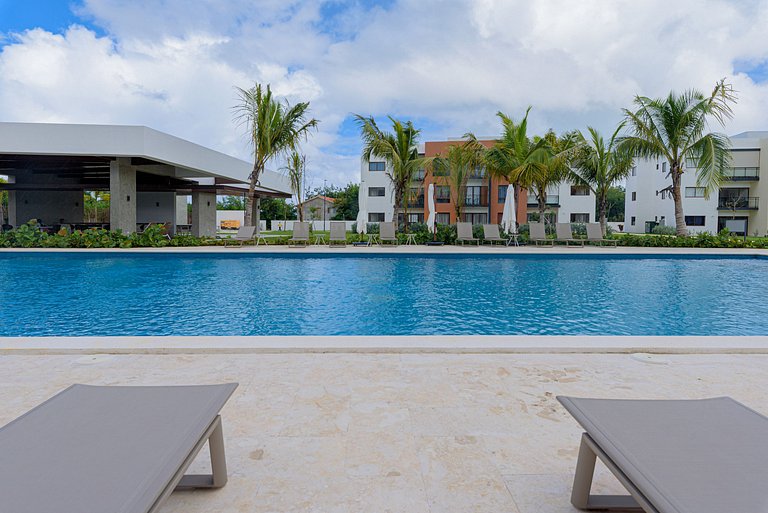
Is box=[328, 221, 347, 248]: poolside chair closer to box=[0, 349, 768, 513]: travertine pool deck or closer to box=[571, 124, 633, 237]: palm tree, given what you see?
box=[571, 124, 633, 237]: palm tree

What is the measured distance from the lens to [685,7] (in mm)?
13930

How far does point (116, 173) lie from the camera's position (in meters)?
17.3

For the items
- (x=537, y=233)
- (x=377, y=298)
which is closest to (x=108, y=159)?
(x=377, y=298)

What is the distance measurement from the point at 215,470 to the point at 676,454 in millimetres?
1711

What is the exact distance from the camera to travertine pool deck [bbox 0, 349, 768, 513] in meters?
1.92

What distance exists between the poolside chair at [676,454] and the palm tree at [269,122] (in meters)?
17.1

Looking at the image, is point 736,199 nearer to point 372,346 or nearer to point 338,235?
point 338,235

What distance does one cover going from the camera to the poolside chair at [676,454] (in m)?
1.29

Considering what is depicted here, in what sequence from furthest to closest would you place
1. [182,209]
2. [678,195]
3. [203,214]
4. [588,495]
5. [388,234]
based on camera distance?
[182,209] < [203,214] < [678,195] < [388,234] < [588,495]

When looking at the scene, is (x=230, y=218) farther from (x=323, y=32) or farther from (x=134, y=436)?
(x=134, y=436)

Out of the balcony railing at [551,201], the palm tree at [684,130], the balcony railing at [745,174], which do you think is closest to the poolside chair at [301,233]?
the palm tree at [684,130]

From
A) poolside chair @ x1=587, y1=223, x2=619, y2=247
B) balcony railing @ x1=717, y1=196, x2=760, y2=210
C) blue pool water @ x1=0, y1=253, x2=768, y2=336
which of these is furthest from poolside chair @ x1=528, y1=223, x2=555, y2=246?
→ balcony railing @ x1=717, y1=196, x2=760, y2=210

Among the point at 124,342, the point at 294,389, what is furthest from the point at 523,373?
the point at 124,342

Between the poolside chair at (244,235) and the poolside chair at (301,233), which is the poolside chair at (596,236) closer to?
A: the poolside chair at (301,233)
